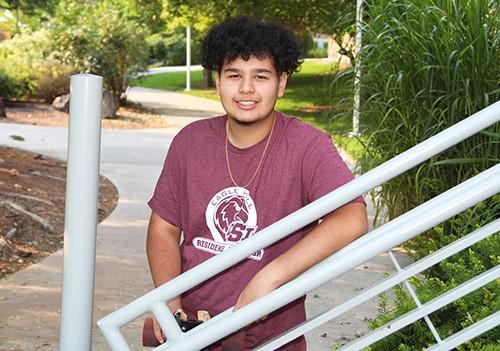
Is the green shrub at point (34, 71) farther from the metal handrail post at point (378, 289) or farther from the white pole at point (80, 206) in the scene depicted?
the metal handrail post at point (378, 289)

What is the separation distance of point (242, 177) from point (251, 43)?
0.35 m

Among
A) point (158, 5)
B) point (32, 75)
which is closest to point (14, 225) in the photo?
point (32, 75)

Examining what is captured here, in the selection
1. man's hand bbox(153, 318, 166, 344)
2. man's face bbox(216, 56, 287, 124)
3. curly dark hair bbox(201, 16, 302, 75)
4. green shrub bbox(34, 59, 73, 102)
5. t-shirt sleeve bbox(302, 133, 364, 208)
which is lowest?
green shrub bbox(34, 59, 73, 102)

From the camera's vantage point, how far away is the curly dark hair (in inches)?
91.9

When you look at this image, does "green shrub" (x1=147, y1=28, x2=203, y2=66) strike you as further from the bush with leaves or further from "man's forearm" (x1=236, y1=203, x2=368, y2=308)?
"man's forearm" (x1=236, y1=203, x2=368, y2=308)

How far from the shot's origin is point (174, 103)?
23703 millimetres

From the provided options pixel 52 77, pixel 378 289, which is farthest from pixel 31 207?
pixel 52 77

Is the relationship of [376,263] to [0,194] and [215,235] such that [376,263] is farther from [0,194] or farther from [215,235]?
[215,235]

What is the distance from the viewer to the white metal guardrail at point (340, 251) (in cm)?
166

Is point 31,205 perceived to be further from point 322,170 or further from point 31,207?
point 322,170

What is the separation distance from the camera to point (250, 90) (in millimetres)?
2316

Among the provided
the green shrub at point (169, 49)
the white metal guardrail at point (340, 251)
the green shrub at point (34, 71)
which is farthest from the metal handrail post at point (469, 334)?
the green shrub at point (169, 49)

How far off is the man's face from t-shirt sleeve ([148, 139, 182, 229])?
195 millimetres

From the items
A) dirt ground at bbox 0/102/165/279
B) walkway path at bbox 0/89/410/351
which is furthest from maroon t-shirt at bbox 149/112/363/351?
dirt ground at bbox 0/102/165/279
